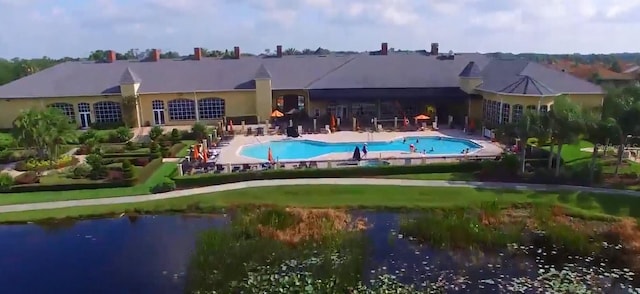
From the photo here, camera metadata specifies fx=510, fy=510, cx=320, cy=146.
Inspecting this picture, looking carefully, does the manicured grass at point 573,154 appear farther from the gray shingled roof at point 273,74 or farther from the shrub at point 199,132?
the shrub at point 199,132

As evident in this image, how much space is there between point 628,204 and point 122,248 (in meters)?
22.3

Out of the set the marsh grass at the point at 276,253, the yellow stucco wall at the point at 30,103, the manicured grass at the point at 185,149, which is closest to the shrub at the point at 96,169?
the manicured grass at the point at 185,149

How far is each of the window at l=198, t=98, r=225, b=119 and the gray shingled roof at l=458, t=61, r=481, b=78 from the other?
21.7 metres

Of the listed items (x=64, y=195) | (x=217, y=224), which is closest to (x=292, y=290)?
(x=217, y=224)

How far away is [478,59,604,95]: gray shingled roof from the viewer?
3981 cm

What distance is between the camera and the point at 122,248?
19797mm

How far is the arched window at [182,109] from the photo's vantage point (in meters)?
46.2

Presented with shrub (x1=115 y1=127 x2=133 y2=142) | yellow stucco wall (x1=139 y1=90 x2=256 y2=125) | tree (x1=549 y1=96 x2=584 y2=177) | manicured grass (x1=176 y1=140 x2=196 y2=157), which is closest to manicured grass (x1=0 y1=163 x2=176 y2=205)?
manicured grass (x1=176 y1=140 x2=196 y2=157)

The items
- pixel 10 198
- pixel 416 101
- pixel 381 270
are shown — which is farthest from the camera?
pixel 416 101

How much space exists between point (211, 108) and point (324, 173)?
21.2m

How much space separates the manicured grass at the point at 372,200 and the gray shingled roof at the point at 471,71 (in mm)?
20734

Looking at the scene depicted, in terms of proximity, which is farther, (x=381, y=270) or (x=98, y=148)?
(x=98, y=148)

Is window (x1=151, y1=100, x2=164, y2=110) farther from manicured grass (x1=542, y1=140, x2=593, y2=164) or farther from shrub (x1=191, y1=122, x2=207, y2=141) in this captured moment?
manicured grass (x1=542, y1=140, x2=593, y2=164)

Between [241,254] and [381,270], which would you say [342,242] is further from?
[241,254]
